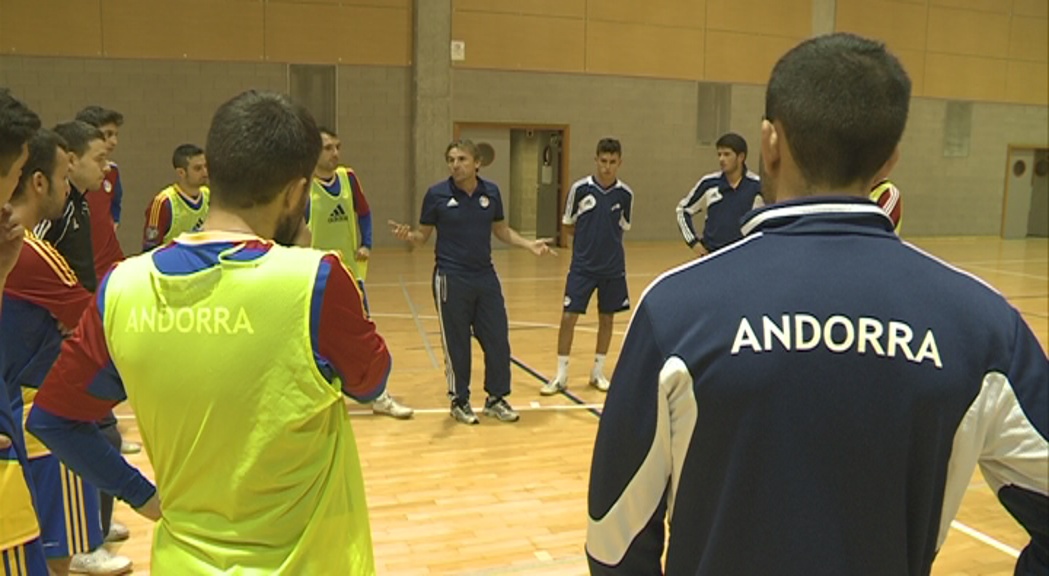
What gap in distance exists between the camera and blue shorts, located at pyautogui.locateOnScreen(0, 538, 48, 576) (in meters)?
2.01

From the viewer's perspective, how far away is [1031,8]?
20359mm

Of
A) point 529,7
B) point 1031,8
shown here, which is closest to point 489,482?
point 529,7

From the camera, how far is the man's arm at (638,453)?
1297 millimetres

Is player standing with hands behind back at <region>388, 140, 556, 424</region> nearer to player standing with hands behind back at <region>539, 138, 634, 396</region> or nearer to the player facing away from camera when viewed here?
player standing with hands behind back at <region>539, 138, 634, 396</region>

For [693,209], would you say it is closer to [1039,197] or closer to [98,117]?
[98,117]

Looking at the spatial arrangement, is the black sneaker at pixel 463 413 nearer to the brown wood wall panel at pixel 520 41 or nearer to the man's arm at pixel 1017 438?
the man's arm at pixel 1017 438

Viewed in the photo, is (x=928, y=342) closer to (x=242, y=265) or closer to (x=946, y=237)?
(x=242, y=265)

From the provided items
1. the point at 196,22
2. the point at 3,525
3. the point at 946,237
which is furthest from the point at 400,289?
the point at 946,237

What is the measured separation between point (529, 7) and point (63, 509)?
14533mm

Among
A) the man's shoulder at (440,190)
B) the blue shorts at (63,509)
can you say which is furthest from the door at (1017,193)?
the blue shorts at (63,509)

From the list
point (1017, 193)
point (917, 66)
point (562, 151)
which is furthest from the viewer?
point (1017, 193)

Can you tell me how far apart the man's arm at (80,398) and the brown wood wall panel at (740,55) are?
17201mm

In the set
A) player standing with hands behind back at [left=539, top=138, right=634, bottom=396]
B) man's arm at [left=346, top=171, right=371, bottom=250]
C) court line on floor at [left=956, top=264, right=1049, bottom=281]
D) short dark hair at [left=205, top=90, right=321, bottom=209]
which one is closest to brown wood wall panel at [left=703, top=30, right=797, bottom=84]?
court line on floor at [left=956, top=264, right=1049, bottom=281]

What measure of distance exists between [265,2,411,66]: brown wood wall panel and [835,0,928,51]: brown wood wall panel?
949 cm
